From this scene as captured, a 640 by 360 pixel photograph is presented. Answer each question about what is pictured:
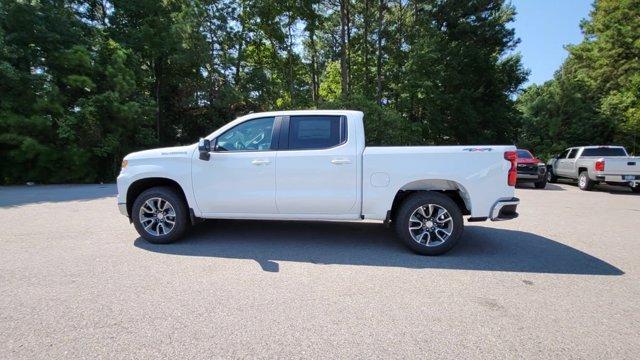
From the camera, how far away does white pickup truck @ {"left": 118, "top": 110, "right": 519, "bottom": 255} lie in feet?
16.2

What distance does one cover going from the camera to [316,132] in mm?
5367

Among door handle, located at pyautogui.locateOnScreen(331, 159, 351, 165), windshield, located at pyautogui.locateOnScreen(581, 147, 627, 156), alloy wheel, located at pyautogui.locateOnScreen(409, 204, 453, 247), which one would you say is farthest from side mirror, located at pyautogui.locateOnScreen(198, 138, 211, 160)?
windshield, located at pyautogui.locateOnScreen(581, 147, 627, 156)

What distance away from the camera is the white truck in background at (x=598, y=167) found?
1261 centimetres

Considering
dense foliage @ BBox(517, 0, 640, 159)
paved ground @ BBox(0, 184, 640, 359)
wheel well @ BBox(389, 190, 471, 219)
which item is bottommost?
paved ground @ BBox(0, 184, 640, 359)

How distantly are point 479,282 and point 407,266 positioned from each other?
0.86m

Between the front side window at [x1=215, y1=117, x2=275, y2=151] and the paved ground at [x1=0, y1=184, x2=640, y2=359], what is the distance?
1465 mm

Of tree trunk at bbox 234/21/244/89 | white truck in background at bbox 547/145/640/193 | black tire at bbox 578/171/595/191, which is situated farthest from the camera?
tree trunk at bbox 234/21/244/89

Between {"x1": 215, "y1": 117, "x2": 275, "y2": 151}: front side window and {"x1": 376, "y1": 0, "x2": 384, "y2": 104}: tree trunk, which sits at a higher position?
{"x1": 376, "y1": 0, "x2": 384, "y2": 104}: tree trunk

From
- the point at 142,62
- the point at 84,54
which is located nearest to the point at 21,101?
the point at 84,54

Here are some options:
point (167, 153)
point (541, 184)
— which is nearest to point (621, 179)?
point (541, 184)

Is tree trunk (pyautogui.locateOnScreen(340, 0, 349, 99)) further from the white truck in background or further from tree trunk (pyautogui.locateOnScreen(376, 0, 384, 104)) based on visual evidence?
the white truck in background

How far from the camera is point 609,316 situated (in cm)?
336

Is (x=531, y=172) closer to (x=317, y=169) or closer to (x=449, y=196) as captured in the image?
(x=449, y=196)

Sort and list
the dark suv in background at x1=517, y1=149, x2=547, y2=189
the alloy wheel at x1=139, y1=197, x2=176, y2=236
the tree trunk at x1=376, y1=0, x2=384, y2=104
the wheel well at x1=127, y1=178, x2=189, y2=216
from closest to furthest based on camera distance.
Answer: the alloy wheel at x1=139, y1=197, x2=176, y2=236 < the wheel well at x1=127, y1=178, x2=189, y2=216 < the dark suv in background at x1=517, y1=149, x2=547, y2=189 < the tree trunk at x1=376, y1=0, x2=384, y2=104
